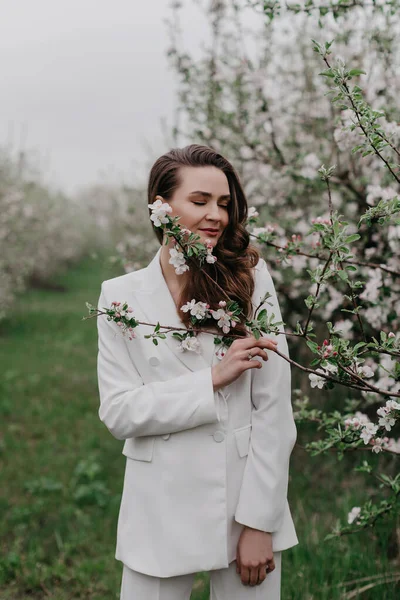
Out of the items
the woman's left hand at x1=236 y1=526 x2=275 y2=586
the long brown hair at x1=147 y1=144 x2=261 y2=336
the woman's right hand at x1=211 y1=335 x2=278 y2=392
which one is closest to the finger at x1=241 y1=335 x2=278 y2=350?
the woman's right hand at x1=211 y1=335 x2=278 y2=392

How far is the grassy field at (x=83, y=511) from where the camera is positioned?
2.99 m

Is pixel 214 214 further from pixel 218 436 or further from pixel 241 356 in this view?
pixel 218 436

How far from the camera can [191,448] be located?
6.12 feet

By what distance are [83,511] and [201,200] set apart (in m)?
2.96

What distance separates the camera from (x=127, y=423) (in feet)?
6.04

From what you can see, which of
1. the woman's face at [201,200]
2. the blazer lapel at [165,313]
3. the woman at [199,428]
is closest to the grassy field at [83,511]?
the woman at [199,428]

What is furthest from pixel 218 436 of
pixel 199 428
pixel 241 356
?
pixel 241 356

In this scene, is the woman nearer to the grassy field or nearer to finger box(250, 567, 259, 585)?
finger box(250, 567, 259, 585)

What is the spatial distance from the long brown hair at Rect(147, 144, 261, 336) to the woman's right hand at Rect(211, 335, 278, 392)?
5.3 inches

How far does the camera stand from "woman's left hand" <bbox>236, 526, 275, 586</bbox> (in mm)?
1827

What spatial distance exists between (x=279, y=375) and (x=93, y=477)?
10.5 feet

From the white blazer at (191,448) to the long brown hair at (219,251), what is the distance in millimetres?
77

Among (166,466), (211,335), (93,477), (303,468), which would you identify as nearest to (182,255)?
(211,335)

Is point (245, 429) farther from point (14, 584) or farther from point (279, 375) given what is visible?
point (14, 584)
